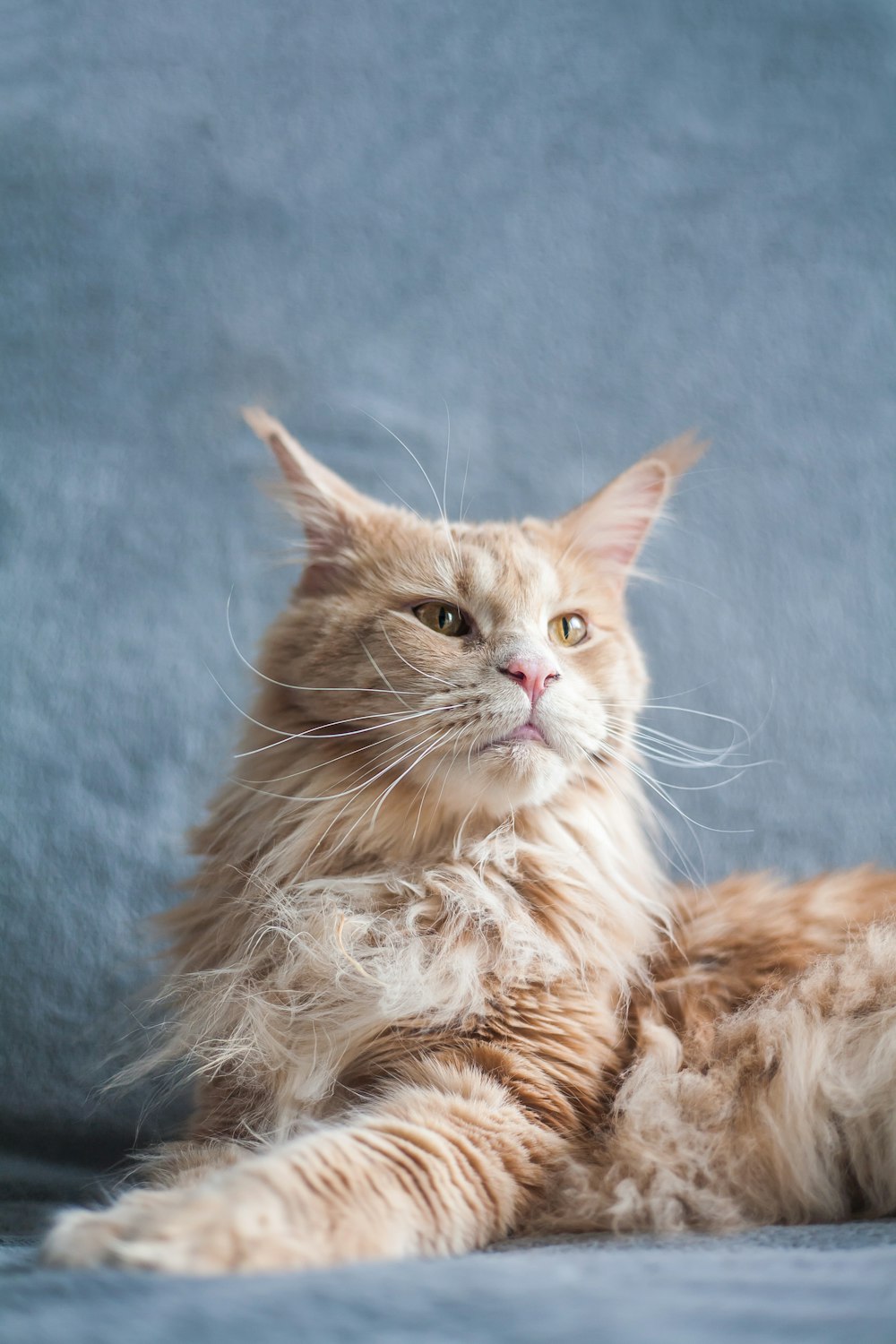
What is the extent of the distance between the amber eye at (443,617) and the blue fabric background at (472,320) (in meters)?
0.73

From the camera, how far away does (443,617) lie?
1.45 metres

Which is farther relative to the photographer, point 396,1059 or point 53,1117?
point 53,1117

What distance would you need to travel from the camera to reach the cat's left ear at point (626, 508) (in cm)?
163

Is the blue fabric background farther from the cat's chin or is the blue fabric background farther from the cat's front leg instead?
the cat's front leg

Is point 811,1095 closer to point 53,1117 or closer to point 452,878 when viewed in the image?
point 452,878

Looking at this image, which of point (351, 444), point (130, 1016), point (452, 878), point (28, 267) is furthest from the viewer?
point (351, 444)

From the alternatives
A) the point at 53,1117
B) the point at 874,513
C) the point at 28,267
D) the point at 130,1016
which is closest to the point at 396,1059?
the point at 130,1016

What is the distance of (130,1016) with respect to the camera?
5.65ft

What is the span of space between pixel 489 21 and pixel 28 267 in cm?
100

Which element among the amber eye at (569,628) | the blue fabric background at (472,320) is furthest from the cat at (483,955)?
the blue fabric background at (472,320)

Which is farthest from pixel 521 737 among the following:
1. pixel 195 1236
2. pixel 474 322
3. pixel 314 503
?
pixel 474 322

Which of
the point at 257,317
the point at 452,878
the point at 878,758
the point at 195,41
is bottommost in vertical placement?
Answer: the point at 452,878

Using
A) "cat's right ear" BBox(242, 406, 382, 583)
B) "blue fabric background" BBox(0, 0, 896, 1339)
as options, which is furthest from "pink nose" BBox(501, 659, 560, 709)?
"blue fabric background" BBox(0, 0, 896, 1339)

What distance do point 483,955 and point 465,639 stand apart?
1.27 ft
